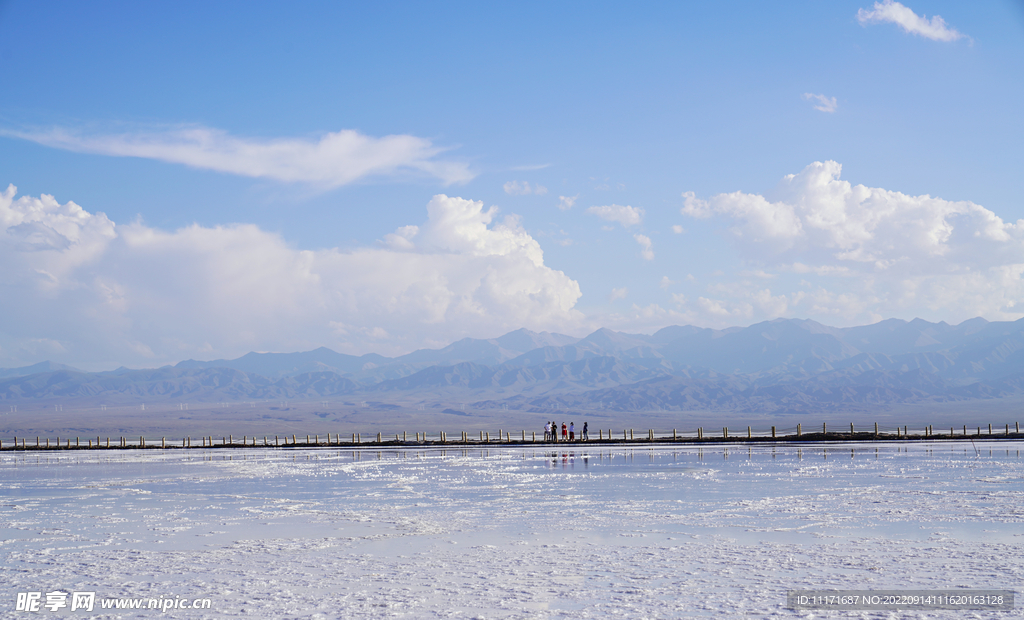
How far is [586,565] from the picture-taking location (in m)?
16.6

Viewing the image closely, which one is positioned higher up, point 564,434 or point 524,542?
point 524,542

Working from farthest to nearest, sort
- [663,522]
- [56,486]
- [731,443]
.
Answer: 1. [731,443]
2. [56,486]
3. [663,522]

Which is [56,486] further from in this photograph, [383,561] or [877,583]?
[877,583]

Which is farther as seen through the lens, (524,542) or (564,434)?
(564,434)

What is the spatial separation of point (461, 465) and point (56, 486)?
68.0ft

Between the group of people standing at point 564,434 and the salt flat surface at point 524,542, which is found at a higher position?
the salt flat surface at point 524,542

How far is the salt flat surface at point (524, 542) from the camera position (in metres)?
14.1

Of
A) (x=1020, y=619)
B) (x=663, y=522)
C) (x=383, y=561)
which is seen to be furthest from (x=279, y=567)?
(x=1020, y=619)

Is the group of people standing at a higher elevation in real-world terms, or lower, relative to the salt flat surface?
lower

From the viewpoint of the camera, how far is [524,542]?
19281 mm

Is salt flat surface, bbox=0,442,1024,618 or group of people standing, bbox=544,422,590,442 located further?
group of people standing, bbox=544,422,590,442

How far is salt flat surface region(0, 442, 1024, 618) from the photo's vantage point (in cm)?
1411

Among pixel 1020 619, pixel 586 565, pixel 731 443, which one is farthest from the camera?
pixel 731 443

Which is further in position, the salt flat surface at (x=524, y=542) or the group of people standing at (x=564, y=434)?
the group of people standing at (x=564, y=434)
